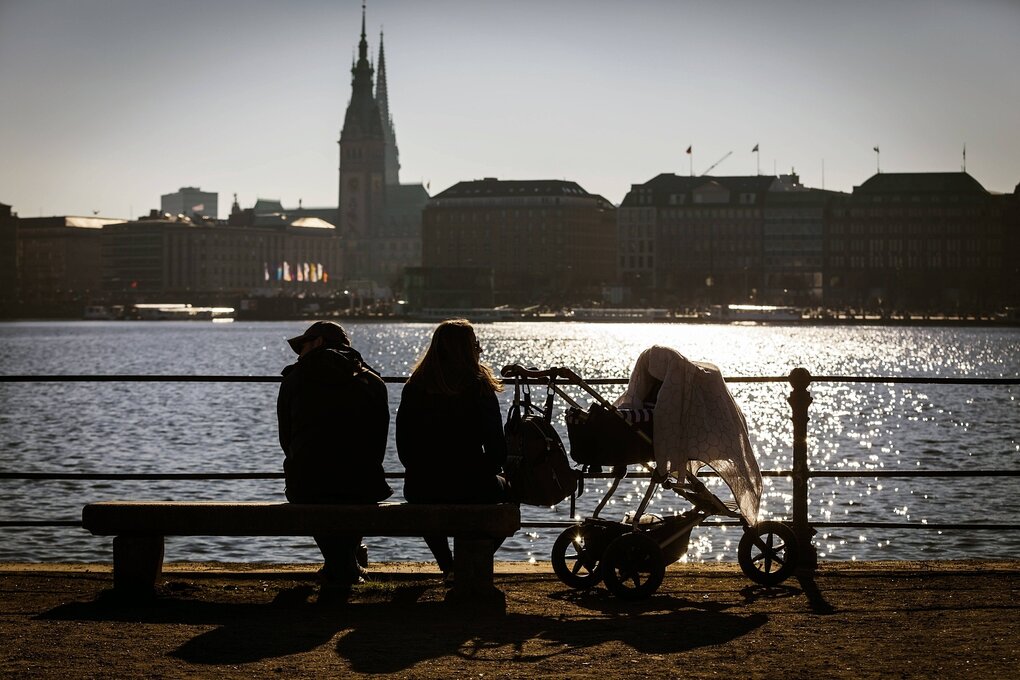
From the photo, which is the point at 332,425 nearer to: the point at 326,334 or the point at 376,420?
the point at 376,420

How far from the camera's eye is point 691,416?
31.1ft

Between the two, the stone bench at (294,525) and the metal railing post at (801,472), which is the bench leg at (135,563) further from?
the metal railing post at (801,472)

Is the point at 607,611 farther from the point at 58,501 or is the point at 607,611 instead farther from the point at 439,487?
the point at 58,501

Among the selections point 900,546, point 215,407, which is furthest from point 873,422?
point 900,546

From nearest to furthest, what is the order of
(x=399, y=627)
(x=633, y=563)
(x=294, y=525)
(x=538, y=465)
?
(x=399, y=627), (x=294, y=525), (x=538, y=465), (x=633, y=563)

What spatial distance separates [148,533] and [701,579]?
138 inches

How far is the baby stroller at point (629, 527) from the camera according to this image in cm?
936

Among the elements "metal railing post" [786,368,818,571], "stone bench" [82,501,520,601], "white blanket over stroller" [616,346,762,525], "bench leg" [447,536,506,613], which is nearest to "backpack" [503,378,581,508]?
"stone bench" [82,501,520,601]

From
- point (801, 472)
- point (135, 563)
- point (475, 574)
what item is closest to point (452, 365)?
point (475, 574)

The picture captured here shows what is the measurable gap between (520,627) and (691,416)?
1749 millimetres

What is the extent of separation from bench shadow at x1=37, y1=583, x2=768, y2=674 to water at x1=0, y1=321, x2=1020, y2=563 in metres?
3.42

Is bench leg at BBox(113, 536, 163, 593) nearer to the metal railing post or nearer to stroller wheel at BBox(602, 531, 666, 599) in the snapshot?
stroller wheel at BBox(602, 531, 666, 599)

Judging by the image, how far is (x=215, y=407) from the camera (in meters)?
66.2

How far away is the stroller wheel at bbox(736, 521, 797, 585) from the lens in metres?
9.85
